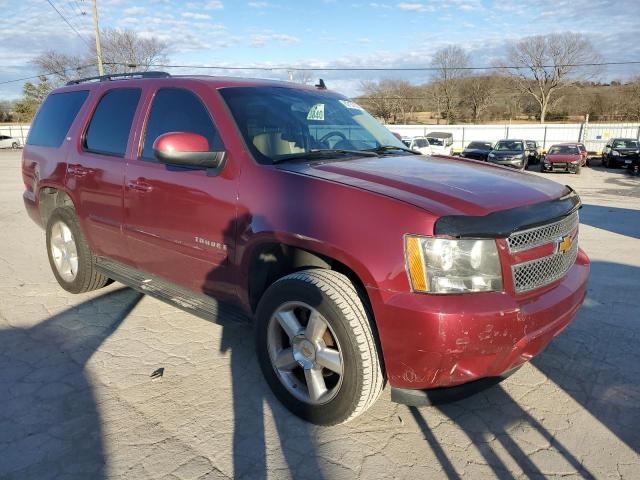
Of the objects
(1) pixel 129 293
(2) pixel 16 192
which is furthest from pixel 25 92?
(1) pixel 129 293

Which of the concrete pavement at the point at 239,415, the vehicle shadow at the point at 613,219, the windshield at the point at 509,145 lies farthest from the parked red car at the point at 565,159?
the concrete pavement at the point at 239,415

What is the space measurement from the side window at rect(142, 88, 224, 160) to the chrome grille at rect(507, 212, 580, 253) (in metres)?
1.81

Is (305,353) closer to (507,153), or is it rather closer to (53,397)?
(53,397)

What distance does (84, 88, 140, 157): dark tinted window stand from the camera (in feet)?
12.4

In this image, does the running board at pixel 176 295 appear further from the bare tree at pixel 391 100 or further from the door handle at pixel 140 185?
the bare tree at pixel 391 100

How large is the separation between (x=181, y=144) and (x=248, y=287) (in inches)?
37.3

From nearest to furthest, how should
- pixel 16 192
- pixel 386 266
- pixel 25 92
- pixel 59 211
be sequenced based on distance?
pixel 386 266 < pixel 59 211 < pixel 16 192 < pixel 25 92

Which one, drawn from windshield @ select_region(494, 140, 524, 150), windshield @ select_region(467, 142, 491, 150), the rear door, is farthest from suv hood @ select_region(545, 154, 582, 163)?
the rear door

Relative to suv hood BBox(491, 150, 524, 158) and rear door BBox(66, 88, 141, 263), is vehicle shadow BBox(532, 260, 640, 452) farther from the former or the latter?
suv hood BBox(491, 150, 524, 158)

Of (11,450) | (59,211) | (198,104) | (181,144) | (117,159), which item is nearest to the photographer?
(11,450)

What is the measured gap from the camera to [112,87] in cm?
410

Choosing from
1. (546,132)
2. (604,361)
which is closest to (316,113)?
(604,361)

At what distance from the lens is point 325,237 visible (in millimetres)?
2477

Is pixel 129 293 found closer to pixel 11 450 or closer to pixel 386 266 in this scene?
pixel 11 450
